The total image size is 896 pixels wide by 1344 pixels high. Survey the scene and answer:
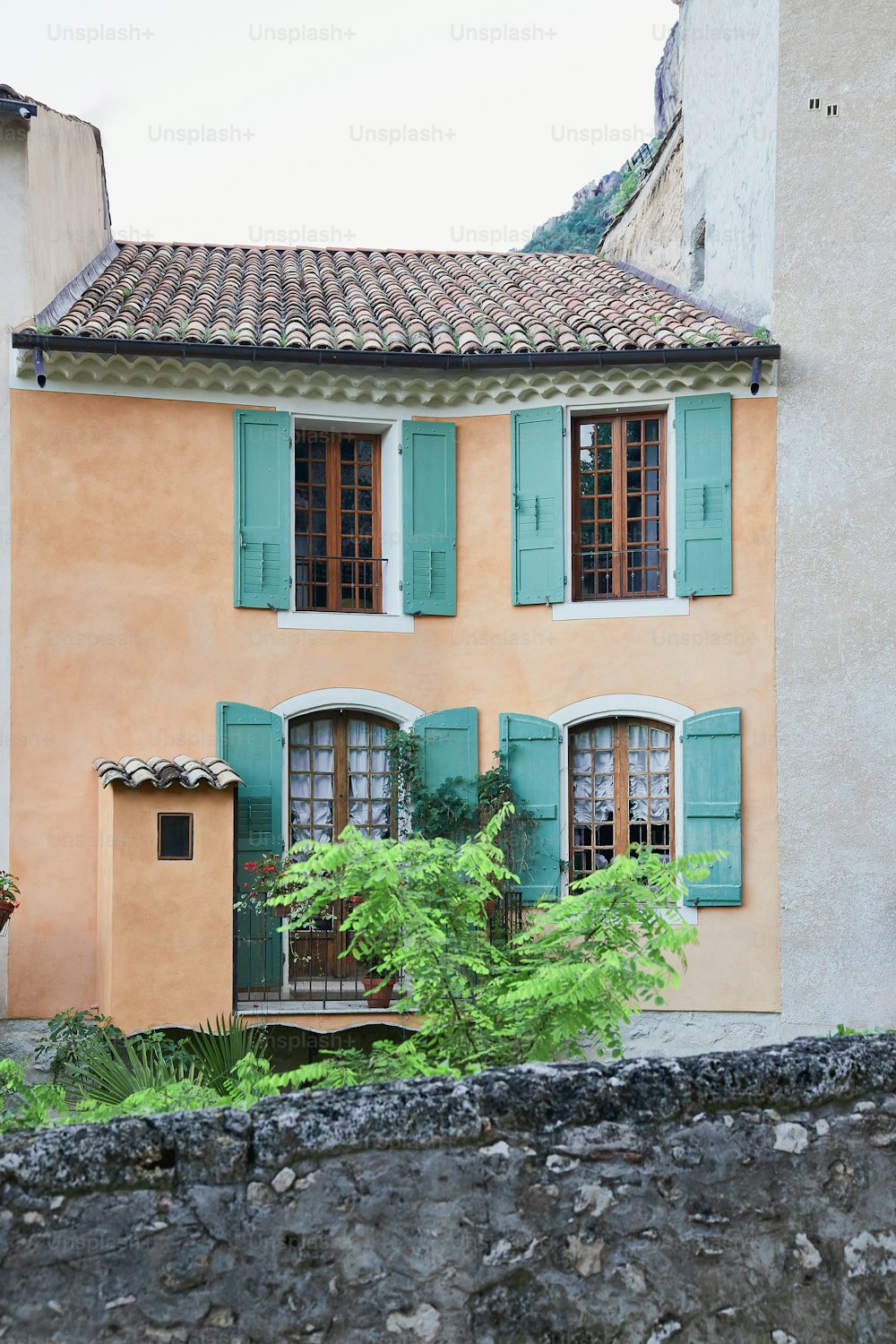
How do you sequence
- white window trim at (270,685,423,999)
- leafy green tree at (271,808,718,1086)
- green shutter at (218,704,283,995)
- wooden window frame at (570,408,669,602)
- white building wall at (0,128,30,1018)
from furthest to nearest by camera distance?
Result: 1. wooden window frame at (570,408,669,602)
2. white window trim at (270,685,423,999)
3. green shutter at (218,704,283,995)
4. white building wall at (0,128,30,1018)
5. leafy green tree at (271,808,718,1086)

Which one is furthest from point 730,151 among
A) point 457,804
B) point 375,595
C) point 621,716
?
point 457,804

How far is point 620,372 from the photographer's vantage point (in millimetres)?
11375

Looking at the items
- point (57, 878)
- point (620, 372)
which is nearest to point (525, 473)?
point (620, 372)

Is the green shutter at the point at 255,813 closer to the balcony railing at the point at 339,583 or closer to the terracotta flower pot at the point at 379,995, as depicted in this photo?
the terracotta flower pot at the point at 379,995

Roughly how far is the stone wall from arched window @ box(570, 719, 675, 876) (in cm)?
801

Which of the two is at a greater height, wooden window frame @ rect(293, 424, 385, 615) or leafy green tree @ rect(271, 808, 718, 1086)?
wooden window frame @ rect(293, 424, 385, 615)

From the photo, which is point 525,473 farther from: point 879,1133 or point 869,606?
point 879,1133

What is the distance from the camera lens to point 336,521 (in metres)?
12.0

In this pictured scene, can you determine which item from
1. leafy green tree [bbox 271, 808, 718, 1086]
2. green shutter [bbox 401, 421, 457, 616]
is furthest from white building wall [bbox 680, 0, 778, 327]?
leafy green tree [bbox 271, 808, 718, 1086]

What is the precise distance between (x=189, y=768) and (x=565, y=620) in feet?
11.5

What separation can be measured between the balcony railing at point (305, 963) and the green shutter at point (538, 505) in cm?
270

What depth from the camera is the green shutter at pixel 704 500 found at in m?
11.3

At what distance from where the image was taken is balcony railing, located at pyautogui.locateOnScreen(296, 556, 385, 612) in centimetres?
1183

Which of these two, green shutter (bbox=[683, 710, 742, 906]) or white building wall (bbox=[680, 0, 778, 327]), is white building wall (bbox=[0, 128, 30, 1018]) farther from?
white building wall (bbox=[680, 0, 778, 327])
